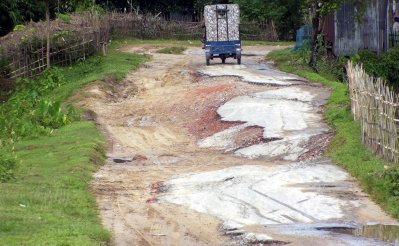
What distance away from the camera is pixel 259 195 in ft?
50.2

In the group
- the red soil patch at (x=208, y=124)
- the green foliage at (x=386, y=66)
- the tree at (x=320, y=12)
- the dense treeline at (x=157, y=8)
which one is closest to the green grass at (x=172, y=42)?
the dense treeline at (x=157, y=8)

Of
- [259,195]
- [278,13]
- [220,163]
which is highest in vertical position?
[278,13]

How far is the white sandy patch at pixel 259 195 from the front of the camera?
1377 centimetres

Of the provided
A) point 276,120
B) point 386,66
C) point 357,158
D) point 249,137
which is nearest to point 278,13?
point 386,66

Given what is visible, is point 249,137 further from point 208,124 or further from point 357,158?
point 357,158

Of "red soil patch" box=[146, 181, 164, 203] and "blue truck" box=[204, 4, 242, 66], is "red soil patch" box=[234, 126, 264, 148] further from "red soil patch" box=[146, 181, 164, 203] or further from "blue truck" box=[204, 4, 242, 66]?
"blue truck" box=[204, 4, 242, 66]

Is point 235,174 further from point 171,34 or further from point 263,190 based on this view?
point 171,34

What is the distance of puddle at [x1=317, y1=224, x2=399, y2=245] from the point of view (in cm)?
1223

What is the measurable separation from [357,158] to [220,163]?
355 cm

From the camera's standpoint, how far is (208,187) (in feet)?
53.6

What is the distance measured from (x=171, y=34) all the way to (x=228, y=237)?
39.2 metres

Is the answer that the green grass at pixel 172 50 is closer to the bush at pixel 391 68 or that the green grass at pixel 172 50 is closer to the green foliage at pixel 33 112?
the green foliage at pixel 33 112

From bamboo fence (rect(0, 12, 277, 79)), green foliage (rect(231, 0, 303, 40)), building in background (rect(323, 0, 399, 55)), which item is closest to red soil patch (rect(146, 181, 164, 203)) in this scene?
building in background (rect(323, 0, 399, 55))

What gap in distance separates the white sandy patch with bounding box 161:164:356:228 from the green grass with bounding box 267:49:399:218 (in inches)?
19.7
